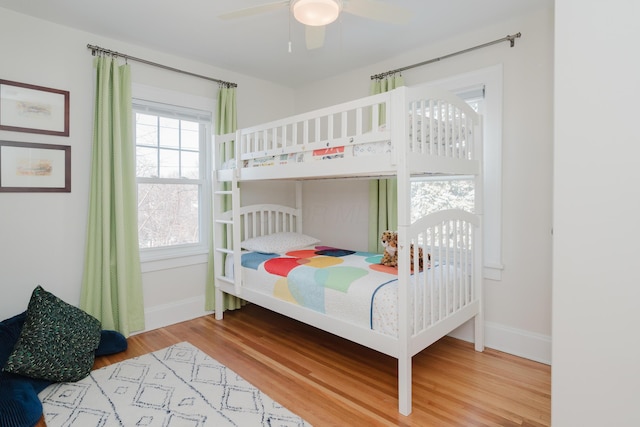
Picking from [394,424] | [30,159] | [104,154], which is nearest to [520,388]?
[394,424]

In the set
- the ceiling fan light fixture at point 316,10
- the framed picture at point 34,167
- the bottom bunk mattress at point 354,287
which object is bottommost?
the bottom bunk mattress at point 354,287

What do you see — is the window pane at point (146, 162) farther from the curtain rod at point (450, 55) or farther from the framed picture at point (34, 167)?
the curtain rod at point (450, 55)

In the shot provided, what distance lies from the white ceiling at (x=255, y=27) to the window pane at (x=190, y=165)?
933 millimetres

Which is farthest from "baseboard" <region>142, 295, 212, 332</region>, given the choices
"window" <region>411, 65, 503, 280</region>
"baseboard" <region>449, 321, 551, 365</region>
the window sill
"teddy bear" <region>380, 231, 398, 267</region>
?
"window" <region>411, 65, 503, 280</region>

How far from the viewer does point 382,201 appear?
10.6 ft

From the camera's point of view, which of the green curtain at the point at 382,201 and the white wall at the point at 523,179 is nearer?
the white wall at the point at 523,179

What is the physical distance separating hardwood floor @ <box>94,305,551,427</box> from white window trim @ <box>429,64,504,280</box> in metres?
0.72

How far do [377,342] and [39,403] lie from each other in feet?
6.29

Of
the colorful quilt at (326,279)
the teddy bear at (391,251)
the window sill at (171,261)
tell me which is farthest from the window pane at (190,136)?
the teddy bear at (391,251)

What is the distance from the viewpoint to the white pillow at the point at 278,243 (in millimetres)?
3252

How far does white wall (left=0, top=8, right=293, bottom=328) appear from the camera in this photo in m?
2.47
